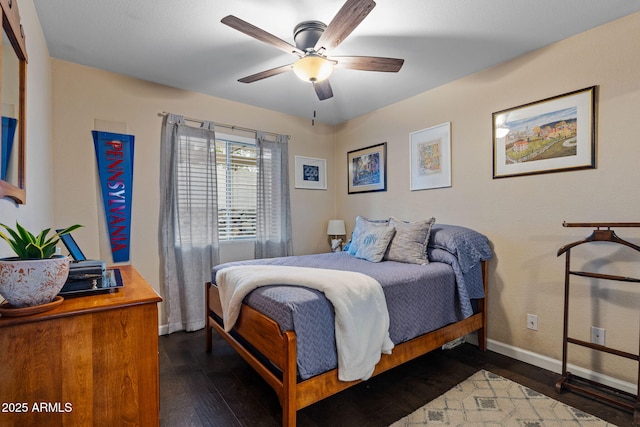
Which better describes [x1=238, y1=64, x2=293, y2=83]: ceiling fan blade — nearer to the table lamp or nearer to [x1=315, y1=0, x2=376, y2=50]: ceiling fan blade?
[x1=315, y1=0, x2=376, y2=50]: ceiling fan blade

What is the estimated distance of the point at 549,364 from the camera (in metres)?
2.37

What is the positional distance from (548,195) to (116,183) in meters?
3.72

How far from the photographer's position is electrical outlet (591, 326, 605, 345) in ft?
6.98

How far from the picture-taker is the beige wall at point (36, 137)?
5.30 ft

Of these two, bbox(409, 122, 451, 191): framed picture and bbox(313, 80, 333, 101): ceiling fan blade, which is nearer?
bbox(313, 80, 333, 101): ceiling fan blade

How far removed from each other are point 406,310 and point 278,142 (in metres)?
2.62

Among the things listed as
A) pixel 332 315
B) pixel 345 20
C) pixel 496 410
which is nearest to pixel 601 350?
pixel 496 410

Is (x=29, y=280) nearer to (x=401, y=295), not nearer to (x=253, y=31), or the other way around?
(x=253, y=31)

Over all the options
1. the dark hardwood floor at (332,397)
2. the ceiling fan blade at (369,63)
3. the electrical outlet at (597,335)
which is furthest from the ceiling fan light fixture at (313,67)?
the electrical outlet at (597,335)

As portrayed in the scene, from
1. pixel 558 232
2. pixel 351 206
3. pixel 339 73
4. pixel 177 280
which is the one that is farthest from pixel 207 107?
pixel 558 232

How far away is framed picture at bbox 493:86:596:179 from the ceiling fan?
1.24m

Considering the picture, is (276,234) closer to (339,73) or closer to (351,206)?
(351,206)

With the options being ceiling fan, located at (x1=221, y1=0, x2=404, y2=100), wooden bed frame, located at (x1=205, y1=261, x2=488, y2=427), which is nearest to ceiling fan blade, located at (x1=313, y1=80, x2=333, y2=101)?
ceiling fan, located at (x1=221, y1=0, x2=404, y2=100)

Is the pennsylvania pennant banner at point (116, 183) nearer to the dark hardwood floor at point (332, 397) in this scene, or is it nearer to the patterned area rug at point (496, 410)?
the dark hardwood floor at point (332, 397)
